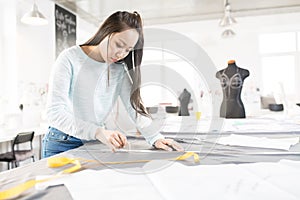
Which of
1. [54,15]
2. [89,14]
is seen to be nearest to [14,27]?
[54,15]

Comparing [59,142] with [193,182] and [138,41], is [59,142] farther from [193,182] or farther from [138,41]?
[193,182]

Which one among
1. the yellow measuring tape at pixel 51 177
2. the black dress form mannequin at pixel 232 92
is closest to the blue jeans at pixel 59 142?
the yellow measuring tape at pixel 51 177

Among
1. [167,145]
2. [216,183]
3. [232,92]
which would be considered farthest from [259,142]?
[232,92]

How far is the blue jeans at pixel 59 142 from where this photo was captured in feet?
3.67

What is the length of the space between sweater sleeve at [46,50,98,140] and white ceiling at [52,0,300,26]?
13.4 feet

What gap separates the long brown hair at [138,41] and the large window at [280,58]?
6731mm

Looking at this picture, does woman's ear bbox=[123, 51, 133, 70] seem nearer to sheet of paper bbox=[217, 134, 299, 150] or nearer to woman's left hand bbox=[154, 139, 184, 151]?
woman's left hand bbox=[154, 139, 184, 151]

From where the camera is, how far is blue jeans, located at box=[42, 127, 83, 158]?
3.67ft

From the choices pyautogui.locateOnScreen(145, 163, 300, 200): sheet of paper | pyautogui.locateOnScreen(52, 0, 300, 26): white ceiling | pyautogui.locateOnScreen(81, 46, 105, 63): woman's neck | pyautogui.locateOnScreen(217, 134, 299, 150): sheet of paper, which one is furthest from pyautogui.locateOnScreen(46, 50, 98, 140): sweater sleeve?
pyautogui.locateOnScreen(52, 0, 300, 26): white ceiling

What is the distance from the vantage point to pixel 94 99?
1.17m

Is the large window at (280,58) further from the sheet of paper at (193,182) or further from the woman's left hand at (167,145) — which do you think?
the sheet of paper at (193,182)

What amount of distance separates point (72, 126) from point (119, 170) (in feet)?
1.14

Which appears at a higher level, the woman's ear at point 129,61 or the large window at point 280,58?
the large window at point 280,58

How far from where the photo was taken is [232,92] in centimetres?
286
